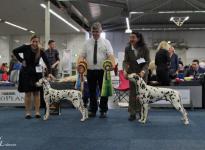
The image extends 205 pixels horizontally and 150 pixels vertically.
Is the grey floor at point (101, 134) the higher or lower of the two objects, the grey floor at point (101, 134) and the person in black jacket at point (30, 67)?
the lower

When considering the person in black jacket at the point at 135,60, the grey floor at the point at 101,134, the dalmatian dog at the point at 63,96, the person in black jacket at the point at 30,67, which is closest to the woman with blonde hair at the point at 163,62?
the grey floor at the point at 101,134

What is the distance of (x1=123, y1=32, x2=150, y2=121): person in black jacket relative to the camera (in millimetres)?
5156

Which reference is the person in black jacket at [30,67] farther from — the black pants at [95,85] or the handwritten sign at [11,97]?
the handwritten sign at [11,97]

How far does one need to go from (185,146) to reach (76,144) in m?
1.04

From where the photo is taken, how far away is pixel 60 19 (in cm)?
1581

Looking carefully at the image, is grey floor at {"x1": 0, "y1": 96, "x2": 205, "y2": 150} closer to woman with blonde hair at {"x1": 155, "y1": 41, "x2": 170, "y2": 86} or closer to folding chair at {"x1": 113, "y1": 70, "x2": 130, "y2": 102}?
woman with blonde hair at {"x1": 155, "y1": 41, "x2": 170, "y2": 86}

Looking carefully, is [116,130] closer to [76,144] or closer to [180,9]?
[76,144]

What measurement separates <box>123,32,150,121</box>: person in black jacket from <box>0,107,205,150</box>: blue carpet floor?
25 centimetres

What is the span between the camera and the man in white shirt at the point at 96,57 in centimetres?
543

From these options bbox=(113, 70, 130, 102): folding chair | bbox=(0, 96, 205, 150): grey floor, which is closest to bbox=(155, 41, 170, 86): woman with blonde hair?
bbox=(113, 70, 130, 102): folding chair

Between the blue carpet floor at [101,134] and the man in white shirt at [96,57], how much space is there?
1.29 ft

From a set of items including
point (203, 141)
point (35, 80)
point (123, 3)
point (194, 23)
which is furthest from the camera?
point (194, 23)

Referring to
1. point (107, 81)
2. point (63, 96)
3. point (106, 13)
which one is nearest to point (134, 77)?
point (107, 81)

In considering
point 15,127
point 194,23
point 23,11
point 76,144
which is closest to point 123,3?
point 23,11
